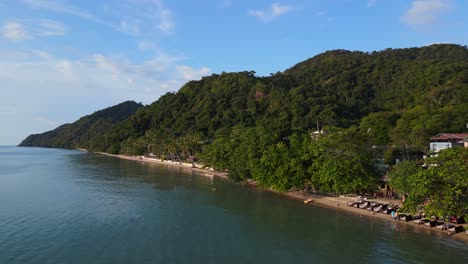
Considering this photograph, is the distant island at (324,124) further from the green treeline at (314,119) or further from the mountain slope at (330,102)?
the mountain slope at (330,102)

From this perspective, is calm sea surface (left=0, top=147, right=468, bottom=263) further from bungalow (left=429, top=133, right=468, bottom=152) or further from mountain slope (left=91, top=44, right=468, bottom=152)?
mountain slope (left=91, top=44, right=468, bottom=152)

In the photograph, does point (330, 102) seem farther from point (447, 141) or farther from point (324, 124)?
point (447, 141)

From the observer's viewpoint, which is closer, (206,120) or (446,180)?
(446,180)

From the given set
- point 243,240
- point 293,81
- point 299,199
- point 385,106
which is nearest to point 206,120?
point 293,81

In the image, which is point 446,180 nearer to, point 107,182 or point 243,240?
point 243,240

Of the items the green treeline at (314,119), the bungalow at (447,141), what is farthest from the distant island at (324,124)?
A: the bungalow at (447,141)

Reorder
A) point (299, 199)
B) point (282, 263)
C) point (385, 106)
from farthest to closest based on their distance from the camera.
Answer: point (385, 106), point (299, 199), point (282, 263)

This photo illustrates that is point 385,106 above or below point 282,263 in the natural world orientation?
above
